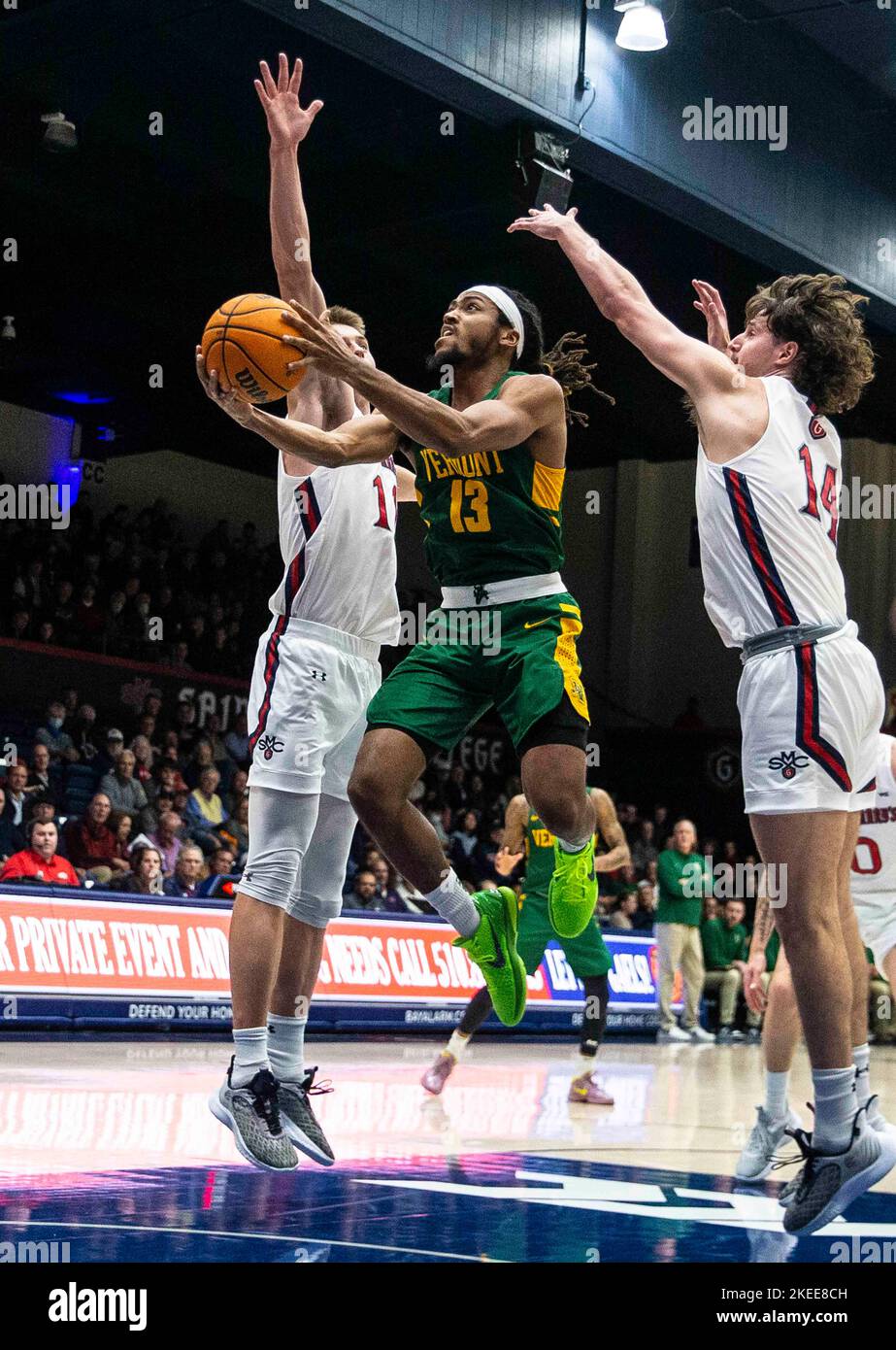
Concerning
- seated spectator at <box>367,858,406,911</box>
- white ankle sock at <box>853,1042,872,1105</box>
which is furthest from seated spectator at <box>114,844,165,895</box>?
white ankle sock at <box>853,1042,872,1105</box>

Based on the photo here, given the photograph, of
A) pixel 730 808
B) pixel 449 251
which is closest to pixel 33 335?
pixel 449 251

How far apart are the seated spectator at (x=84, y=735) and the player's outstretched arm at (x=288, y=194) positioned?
36.9 ft

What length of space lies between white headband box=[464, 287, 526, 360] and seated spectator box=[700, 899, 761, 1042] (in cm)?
1358

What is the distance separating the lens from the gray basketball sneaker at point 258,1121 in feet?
16.0

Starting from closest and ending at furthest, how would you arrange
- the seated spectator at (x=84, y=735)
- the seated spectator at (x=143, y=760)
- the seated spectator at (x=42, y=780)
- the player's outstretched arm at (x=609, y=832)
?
the player's outstretched arm at (x=609, y=832) → the seated spectator at (x=42, y=780) → the seated spectator at (x=143, y=760) → the seated spectator at (x=84, y=735)

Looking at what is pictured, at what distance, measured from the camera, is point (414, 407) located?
4.61 m

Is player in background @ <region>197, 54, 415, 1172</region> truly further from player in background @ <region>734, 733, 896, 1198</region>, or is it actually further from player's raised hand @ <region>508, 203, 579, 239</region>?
player in background @ <region>734, 733, 896, 1198</region>

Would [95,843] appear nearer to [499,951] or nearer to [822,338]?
[499,951]

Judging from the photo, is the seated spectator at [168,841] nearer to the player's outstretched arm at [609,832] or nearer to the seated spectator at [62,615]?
the player's outstretched arm at [609,832]

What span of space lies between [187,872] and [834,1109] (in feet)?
33.1

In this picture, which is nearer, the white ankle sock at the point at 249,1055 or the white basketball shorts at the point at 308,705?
the white ankle sock at the point at 249,1055

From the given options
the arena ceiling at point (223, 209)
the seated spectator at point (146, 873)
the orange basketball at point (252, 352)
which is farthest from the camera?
the arena ceiling at point (223, 209)

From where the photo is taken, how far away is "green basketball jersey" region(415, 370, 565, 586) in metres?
5.29

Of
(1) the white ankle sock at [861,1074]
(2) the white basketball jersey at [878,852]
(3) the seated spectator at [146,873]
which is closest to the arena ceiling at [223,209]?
(3) the seated spectator at [146,873]
